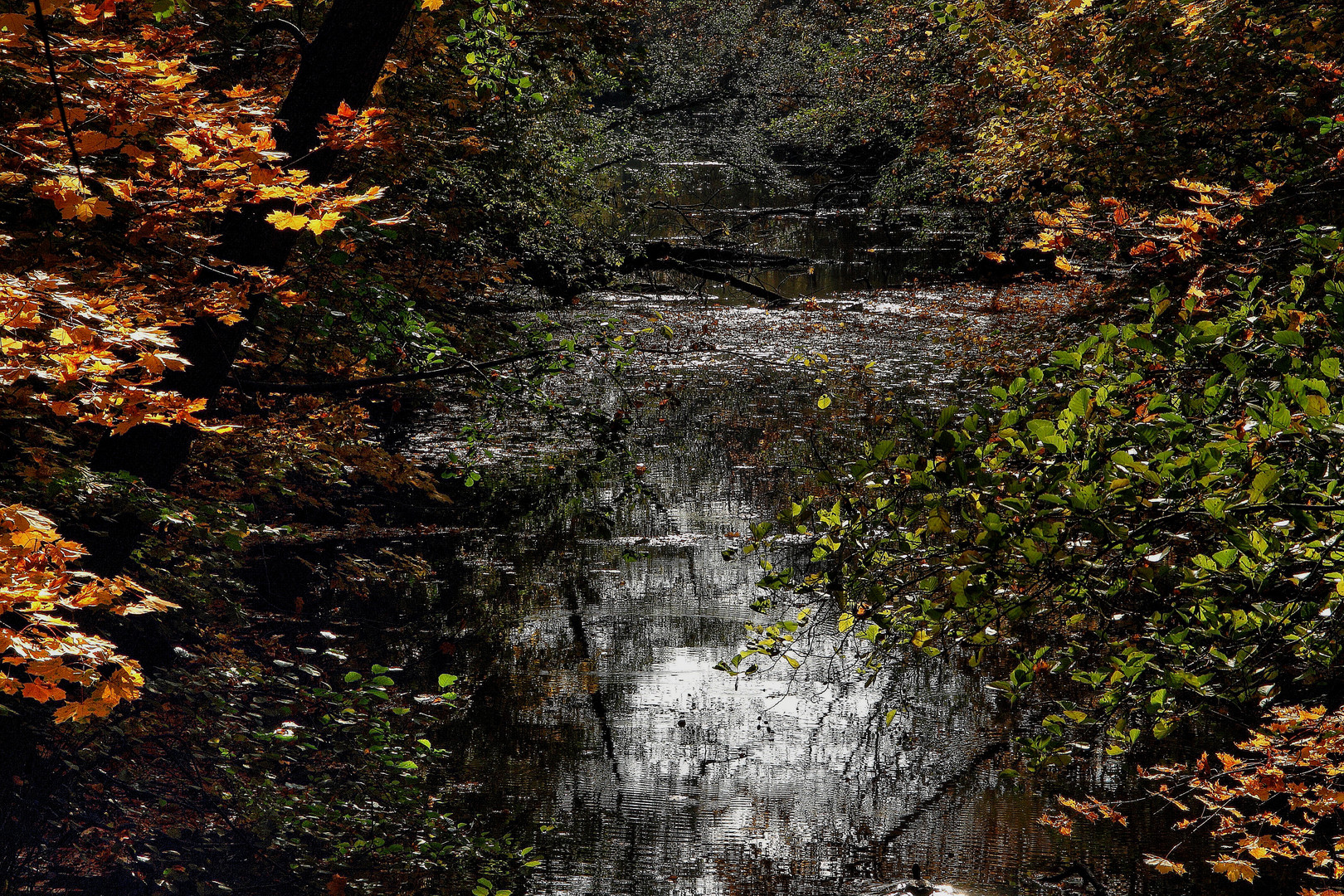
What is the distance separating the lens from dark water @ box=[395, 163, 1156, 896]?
5660 millimetres

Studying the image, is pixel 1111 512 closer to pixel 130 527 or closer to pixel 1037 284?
pixel 130 527

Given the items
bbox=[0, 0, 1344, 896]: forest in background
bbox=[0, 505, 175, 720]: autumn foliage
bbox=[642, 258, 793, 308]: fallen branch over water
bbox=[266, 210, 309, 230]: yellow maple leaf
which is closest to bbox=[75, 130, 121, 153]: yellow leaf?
bbox=[0, 0, 1344, 896]: forest in background

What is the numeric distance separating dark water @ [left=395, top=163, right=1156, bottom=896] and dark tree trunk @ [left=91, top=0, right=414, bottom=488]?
304cm

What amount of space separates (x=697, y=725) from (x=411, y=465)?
3.35 meters

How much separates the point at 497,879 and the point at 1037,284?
67.6 ft

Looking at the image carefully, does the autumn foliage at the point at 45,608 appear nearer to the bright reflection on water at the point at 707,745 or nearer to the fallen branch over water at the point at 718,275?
the bright reflection on water at the point at 707,745

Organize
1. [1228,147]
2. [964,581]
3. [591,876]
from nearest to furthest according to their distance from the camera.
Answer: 1. [964,581]
2. [591,876]
3. [1228,147]

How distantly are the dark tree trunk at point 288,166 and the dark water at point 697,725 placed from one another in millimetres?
3043

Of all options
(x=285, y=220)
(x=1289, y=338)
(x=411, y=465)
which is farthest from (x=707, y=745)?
(x=1289, y=338)

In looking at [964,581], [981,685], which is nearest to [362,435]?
[981,685]

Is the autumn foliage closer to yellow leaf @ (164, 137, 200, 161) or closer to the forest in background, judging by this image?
the forest in background

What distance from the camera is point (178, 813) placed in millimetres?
4711

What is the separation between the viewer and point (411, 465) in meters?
8.11

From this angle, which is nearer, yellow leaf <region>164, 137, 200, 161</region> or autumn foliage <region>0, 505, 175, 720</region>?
autumn foliage <region>0, 505, 175, 720</region>
